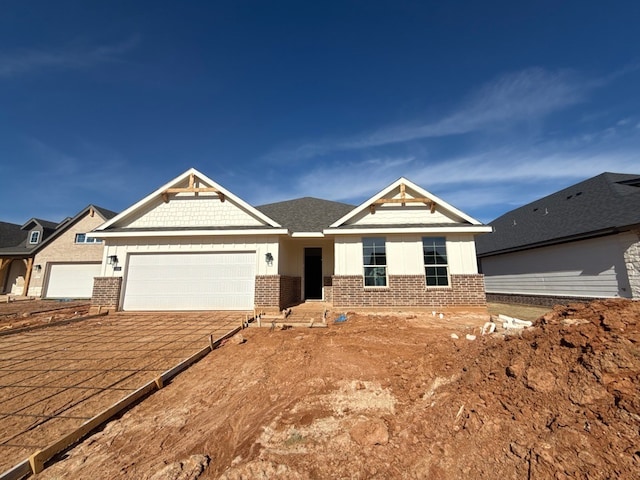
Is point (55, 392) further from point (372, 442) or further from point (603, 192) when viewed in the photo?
point (603, 192)

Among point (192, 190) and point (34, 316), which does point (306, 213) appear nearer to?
point (192, 190)

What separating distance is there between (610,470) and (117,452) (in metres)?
4.74

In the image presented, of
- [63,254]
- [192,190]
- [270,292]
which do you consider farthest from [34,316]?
[63,254]

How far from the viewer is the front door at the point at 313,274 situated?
14391 mm

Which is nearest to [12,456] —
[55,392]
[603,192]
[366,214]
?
[55,392]

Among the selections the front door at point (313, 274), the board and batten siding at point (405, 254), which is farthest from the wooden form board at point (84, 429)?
the front door at point (313, 274)

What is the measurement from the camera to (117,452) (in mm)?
2949

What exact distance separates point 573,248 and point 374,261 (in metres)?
9.95

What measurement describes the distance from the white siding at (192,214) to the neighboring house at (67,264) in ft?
40.1

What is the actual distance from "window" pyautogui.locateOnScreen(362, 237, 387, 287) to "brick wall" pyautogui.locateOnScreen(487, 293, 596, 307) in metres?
8.94

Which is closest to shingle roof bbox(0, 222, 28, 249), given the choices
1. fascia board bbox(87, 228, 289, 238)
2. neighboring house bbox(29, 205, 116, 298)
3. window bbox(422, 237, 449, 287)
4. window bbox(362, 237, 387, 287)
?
neighboring house bbox(29, 205, 116, 298)

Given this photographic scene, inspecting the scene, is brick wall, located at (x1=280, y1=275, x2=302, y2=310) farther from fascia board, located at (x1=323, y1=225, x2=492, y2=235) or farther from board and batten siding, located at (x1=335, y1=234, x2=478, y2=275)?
fascia board, located at (x1=323, y1=225, x2=492, y2=235)

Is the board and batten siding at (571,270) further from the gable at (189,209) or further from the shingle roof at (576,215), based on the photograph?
the gable at (189,209)

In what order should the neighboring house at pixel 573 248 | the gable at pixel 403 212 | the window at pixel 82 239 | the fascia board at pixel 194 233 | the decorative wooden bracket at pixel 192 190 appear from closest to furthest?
the neighboring house at pixel 573 248
the fascia board at pixel 194 233
the gable at pixel 403 212
the decorative wooden bracket at pixel 192 190
the window at pixel 82 239
